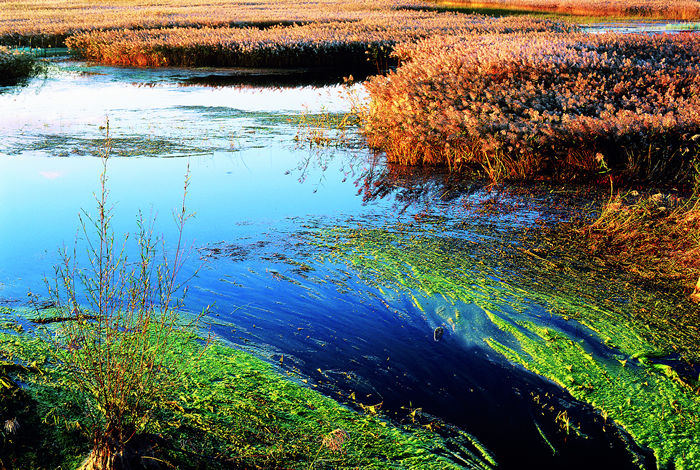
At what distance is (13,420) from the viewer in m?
2.84

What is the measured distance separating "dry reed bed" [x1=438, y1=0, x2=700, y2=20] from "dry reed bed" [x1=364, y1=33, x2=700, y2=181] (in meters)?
38.5

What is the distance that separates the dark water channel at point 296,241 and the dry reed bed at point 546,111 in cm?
77

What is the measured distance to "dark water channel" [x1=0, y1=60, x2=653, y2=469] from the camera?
3.34 m

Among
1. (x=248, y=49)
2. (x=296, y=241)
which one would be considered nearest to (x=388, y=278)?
(x=296, y=241)

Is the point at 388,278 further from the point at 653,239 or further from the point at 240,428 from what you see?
the point at 653,239

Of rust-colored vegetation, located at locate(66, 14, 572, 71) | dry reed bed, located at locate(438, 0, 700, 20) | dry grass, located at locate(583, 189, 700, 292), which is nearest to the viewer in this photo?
dry grass, located at locate(583, 189, 700, 292)

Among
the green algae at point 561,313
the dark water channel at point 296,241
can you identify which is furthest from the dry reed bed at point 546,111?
the green algae at point 561,313

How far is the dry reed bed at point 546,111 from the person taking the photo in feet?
25.0

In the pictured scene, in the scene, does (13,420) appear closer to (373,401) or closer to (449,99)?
(373,401)

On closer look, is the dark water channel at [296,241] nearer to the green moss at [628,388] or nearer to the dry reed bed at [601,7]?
the green moss at [628,388]

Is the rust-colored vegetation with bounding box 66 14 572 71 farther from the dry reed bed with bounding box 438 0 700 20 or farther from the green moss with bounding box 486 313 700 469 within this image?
the dry reed bed with bounding box 438 0 700 20

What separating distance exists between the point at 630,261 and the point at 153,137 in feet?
25.0

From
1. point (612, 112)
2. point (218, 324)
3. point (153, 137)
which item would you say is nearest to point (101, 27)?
point (153, 137)

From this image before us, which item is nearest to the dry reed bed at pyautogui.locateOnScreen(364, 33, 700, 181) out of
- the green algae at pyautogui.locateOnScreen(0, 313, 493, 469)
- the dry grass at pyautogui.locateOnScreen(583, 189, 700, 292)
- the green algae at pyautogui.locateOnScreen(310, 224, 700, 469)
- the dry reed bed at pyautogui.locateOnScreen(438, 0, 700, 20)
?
the dry grass at pyautogui.locateOnScreen(583, 189, 700, 292)
